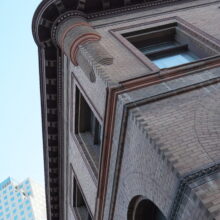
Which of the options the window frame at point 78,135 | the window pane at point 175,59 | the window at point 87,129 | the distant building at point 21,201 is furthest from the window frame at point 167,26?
the distant building at point 21,201

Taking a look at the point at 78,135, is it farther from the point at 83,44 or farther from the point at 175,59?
the point at 175,59

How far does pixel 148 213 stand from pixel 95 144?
170 inches

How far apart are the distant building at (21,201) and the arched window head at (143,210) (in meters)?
67.5

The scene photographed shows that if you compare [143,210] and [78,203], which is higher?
[78,203]

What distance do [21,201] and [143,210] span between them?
73.6 m

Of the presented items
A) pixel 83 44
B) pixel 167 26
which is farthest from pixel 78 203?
pixel 167 26

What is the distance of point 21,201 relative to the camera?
75.9m

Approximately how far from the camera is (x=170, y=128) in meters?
6.15

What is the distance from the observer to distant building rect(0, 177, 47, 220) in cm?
7269

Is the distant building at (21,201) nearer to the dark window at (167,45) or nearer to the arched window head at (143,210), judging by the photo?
the dark window at (167,45)

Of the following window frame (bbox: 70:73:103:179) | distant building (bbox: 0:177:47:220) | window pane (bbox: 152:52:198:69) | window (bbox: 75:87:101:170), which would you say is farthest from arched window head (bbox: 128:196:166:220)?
distant building (bbox: 0:177:47:220)

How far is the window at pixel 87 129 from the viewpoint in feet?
36.8

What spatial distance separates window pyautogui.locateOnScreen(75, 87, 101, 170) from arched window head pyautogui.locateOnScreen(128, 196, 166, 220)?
3.28 metres

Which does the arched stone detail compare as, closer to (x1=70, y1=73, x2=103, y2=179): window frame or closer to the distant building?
(x1=70, y1=73, x2=103, y2=179): window frame
